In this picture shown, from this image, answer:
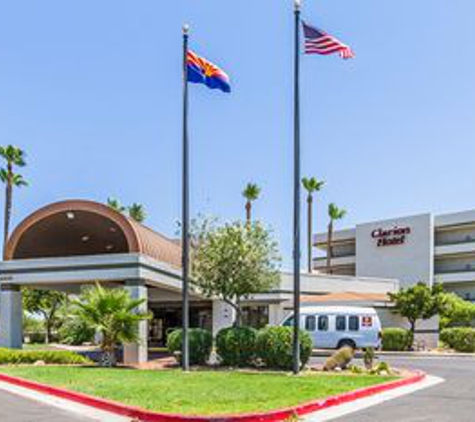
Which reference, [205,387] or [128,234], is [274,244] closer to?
[128,234]

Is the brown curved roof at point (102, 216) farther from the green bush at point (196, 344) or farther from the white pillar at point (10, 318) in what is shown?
the green bush at point (196, 344)

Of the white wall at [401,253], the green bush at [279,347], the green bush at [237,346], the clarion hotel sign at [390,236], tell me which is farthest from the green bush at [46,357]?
the clarion hotel sign at [390,236]

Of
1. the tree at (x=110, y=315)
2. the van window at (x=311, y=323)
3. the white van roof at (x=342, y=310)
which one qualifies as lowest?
the van window at (x=311, y=323)

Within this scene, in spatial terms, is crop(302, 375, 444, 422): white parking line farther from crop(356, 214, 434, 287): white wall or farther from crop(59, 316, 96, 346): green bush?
crop(356, 214, 434, 287): white wall

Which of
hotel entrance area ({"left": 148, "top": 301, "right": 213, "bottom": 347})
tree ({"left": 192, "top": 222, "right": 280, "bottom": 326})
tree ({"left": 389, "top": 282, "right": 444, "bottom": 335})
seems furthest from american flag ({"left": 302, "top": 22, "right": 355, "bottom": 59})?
hotel entrance area ({"left": 148, "top": 301, "right": 213, "bottom": 347})

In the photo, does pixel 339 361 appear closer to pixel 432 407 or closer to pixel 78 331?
pixel 432 407

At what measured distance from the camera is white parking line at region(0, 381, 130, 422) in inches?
486

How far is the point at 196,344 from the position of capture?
23.0m

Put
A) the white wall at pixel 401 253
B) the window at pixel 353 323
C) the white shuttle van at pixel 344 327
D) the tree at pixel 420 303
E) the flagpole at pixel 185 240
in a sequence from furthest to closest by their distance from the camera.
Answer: the white wall at pixel 401 253, the tree at pixel 420 303, the window at pixel 353 323, the white shuttle van at pixel 344 327, the flagpole at pixel 185 240

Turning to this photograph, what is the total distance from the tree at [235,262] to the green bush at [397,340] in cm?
1495

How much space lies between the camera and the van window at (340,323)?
3278 centimetres

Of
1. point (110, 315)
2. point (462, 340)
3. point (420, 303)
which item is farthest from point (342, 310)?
point (110, 315)

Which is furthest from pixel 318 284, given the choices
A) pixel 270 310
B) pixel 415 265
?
pixel 415 265

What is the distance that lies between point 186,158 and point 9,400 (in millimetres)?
9362
